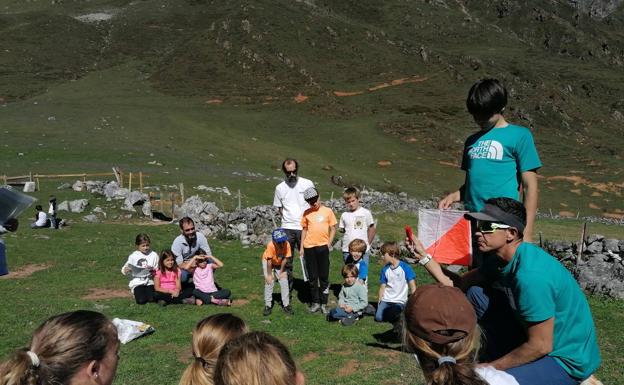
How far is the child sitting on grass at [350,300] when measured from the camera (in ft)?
32.4

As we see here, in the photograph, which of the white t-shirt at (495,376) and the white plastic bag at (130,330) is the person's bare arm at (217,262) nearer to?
the white plastic bag at (130,330)

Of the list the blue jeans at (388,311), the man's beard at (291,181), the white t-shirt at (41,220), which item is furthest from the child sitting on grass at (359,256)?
the white t-shirt at (41,220)

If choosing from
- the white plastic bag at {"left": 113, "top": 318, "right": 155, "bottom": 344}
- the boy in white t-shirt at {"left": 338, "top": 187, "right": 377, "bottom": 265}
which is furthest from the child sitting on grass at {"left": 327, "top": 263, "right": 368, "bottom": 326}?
the white plastic bag at {"left": 113, "top": 318, "right": 155, "bottom": 344}

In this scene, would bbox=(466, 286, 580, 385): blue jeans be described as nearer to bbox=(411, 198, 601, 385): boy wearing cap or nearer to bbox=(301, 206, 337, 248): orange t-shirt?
bbox=(411, 198, 601, 385): boy wearing cap

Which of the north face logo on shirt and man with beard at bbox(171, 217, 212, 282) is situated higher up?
the north face logo on shirt

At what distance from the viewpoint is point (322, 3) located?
4865 inches

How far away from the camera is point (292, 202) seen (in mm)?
10867

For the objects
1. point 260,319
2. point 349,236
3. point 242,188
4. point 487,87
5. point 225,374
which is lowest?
point 242,188

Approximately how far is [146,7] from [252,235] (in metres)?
111

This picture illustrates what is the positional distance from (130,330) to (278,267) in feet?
9.22

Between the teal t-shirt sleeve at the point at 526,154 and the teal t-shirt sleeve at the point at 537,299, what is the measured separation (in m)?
1.30

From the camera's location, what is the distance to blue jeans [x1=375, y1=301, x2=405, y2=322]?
955cm

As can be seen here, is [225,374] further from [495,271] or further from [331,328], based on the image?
[331,328]

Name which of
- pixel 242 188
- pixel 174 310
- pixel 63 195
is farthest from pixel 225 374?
pixel 242 188
